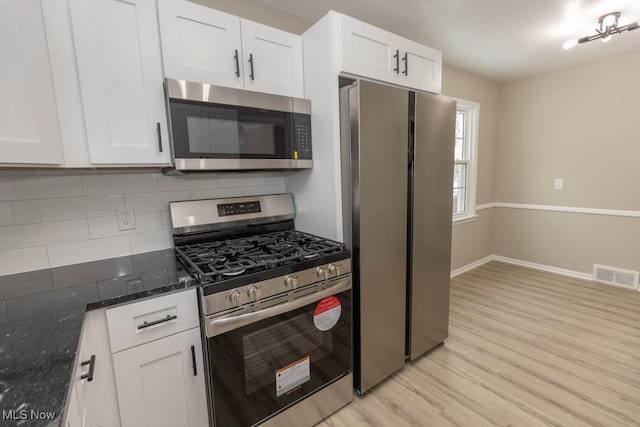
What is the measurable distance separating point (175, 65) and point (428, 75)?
158cm

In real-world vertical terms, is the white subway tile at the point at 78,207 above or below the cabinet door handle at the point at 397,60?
below

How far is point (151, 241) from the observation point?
1671mm

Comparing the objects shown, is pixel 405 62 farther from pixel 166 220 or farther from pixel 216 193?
pixel 166 220

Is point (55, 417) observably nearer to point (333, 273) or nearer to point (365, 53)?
point (333, 273)

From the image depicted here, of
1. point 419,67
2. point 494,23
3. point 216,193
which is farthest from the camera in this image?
point 494,23

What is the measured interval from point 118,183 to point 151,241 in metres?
0.35

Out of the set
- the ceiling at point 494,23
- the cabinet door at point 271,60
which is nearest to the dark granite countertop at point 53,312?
the cabinet door at point 271,60

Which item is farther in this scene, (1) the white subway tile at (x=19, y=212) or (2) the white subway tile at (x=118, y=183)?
(2) the white subway tile at (x=118, y=183)

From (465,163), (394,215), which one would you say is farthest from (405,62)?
(465,163)

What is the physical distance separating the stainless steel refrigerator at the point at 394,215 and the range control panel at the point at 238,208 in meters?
0.62

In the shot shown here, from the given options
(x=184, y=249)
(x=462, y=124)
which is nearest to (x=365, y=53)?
(x=184, y=249)

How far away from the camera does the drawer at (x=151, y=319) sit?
1091 millimetres

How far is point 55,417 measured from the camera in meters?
0.54
